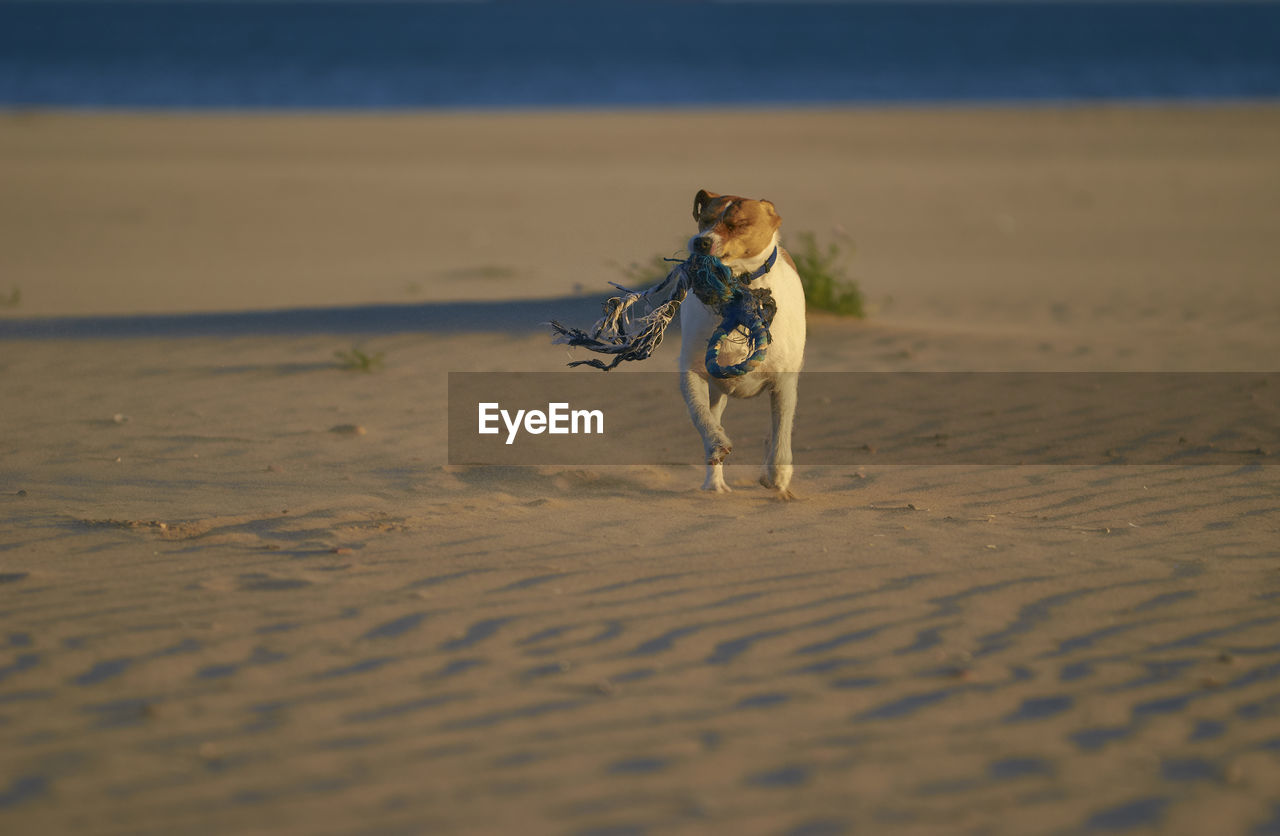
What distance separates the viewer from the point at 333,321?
1145 centimetres

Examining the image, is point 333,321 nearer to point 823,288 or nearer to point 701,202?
point 823,288

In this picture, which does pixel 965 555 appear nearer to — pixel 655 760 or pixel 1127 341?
pixel 655 760

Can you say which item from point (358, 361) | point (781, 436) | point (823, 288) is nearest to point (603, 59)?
point (823, 288)

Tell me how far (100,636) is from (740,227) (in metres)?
2.91

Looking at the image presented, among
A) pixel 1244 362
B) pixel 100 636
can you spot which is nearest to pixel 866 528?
pixel 100 636

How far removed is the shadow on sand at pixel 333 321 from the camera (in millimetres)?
11062

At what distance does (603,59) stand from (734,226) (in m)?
64.0

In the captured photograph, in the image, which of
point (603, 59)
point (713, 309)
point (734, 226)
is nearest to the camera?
point (734, 226)

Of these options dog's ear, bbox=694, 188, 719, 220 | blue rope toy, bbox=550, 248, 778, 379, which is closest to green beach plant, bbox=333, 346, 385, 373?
blue rope toy, bbox=550, 248, 778, 379

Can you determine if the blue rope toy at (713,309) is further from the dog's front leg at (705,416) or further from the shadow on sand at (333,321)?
the shadow on sand at (333,321)
